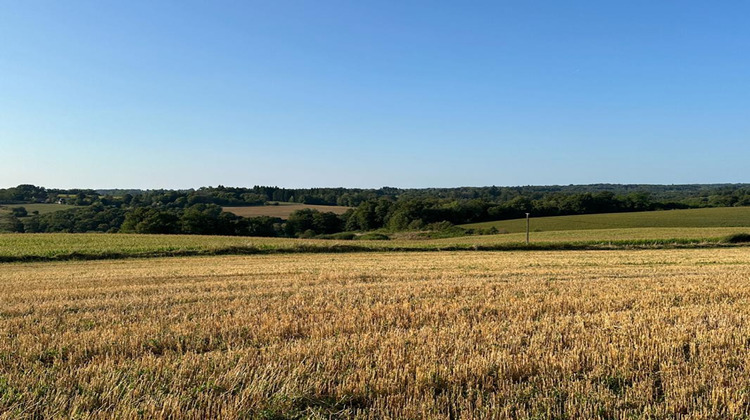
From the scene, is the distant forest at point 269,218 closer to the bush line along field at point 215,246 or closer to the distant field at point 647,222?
the distant field at point 647,222

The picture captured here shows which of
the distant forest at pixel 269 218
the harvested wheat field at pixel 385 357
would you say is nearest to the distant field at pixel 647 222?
the distant forest at pixel 269 218

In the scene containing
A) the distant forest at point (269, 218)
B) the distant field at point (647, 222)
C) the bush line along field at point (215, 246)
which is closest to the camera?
the bush line along field at point (215, 246)

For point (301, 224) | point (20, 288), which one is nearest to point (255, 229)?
point (301, 224)

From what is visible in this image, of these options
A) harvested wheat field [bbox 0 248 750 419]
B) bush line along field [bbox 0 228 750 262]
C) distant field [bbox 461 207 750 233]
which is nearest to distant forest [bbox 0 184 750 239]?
distant field [bbox 461 207 750 233]

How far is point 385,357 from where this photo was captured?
20.2ft

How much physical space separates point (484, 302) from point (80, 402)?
7.80 meters

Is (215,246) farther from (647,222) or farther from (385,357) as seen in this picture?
(647,222)

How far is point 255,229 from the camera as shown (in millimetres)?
89188

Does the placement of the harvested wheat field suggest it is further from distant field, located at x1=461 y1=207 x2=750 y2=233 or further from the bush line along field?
distant field, located at x1=461 y1=207 x2=750 y2=233

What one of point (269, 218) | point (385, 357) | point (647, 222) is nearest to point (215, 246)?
point (385, 357)

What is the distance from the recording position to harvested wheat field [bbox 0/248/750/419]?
15.4 ft

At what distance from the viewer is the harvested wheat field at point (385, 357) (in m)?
4.68

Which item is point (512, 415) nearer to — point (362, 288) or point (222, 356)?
point (222, 356)

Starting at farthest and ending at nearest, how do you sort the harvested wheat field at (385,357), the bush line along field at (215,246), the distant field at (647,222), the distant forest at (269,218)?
the distant forest at (269,218) → the distant field at (647,222) → the bush line along field at (215,246) → the harvested wheat field at (385,357)
